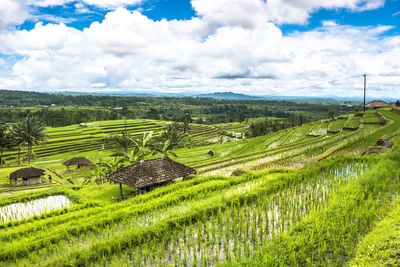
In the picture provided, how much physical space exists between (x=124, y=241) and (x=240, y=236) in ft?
10.4

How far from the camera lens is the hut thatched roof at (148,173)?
1144cm

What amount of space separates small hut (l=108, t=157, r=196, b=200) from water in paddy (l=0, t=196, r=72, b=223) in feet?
9.05

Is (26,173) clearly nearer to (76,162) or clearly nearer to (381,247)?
(76,162)

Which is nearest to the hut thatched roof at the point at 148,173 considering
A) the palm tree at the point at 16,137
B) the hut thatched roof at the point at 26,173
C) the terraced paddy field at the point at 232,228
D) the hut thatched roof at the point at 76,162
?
the terraced paddy field at the point at 232,228

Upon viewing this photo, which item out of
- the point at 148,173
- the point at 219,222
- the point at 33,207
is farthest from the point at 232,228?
the point at 33,207

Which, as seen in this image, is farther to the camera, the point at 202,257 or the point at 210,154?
the point at 210,154

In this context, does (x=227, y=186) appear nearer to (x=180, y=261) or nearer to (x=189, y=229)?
(x=189, y=229)

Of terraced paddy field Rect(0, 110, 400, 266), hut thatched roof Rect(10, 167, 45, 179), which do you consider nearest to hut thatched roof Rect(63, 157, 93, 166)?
hut thatched roof Rect(10, 167, 45, 179)

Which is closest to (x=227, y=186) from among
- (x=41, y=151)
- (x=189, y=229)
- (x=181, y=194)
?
(x=181, y=194)

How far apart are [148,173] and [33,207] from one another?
568cm

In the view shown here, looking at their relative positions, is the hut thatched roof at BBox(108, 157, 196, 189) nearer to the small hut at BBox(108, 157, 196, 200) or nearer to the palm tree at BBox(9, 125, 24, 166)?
the small hut at BBox(108, 157, 196, 200)

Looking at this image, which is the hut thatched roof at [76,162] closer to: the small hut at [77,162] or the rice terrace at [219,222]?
the small hut at [77,162]

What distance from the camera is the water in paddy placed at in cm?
1031

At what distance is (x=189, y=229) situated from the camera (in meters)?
7.17
